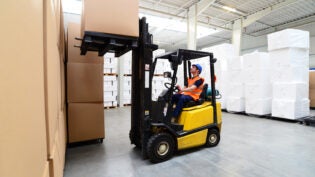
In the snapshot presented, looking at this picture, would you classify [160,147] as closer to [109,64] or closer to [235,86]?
[235,86]

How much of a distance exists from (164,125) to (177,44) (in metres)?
15.3

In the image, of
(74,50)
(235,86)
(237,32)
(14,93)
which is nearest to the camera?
(14,93)

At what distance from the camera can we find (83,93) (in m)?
3.75

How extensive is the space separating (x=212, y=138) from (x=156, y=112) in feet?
4.56

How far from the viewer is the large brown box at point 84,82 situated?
366cm

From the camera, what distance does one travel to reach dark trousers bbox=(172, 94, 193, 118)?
342cm

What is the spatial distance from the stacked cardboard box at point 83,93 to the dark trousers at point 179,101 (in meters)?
1.57

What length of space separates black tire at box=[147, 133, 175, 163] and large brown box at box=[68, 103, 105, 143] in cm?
144

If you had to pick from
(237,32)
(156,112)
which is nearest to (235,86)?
(237,32)

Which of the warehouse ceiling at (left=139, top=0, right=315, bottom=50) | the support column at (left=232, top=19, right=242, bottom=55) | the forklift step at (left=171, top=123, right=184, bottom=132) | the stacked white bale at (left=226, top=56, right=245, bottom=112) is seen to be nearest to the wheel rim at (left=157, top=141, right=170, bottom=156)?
the forklift step at (left=171, top=123, right=184, bottom=132)

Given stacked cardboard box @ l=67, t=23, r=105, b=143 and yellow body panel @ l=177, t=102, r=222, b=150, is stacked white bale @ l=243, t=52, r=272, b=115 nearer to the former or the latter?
yellow body panel @ l=177, t=102, r=222, b=150

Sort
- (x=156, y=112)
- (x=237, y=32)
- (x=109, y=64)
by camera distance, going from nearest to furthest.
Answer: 1. (x=156, y=112)
2. (x=109, y=64)
3. (x=237, y=32)

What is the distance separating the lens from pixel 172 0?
27.7 feet

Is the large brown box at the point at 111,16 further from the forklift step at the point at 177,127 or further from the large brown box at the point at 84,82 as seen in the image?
the forklift step at the point at 177,127
